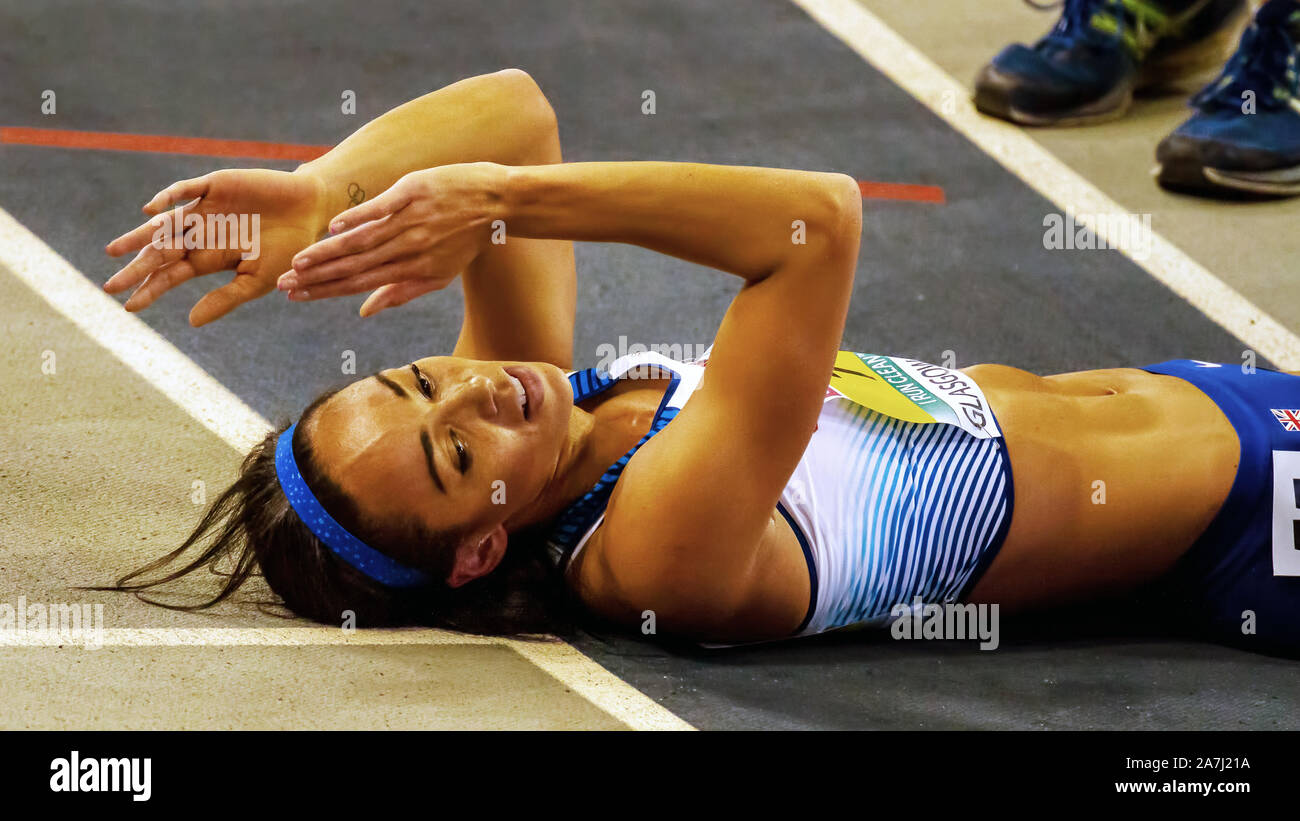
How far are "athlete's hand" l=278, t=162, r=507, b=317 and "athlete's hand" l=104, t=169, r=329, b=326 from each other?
227 millimetres

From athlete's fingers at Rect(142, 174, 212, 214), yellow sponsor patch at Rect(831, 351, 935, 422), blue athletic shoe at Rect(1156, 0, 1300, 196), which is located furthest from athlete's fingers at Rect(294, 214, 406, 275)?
blue athletic shoe at Rect(1156, 0, 1300, 196)

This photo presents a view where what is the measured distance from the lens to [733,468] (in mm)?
1564

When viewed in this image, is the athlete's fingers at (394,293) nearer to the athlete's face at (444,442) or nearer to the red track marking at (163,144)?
the athlete's face at (444,442)

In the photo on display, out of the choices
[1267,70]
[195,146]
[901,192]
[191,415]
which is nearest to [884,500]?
[191,415]

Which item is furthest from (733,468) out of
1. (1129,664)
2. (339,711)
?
(1129,664)

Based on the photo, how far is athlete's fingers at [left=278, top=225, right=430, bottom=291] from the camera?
1.45 m

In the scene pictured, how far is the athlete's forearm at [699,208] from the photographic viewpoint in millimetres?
1548

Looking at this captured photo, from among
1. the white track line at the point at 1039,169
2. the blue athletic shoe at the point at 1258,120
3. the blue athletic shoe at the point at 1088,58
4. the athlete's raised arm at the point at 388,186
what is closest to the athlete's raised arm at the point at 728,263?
the athlete's raised arm at the point at 388,186

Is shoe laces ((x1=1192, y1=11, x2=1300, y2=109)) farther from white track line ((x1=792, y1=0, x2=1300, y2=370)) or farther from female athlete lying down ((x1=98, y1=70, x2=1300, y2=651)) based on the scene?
female athlete lying down ((x1=98, y1=70, x2=1300, y2=651))

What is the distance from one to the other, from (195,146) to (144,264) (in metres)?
1.66

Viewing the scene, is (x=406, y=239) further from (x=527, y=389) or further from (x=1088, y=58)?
(x=1088, y=58)

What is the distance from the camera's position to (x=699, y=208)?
1.56 m
